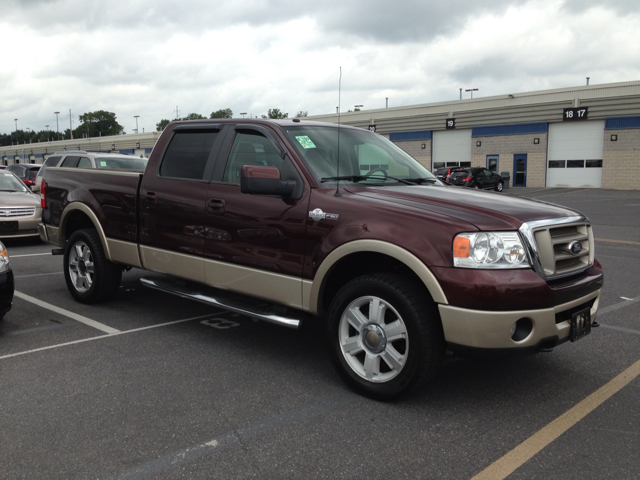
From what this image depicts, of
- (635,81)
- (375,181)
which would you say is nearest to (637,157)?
(635,81)

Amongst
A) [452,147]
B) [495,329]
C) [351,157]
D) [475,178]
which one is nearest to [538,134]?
[452,147]

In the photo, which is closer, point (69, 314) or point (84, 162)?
point (69, 314)

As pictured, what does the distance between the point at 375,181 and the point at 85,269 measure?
3639 mm

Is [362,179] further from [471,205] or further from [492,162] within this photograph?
[492,162]

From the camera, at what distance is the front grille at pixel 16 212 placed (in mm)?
10898

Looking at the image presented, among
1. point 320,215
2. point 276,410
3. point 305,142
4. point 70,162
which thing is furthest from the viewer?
point 70,162

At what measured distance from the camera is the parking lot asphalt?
2.95 meters

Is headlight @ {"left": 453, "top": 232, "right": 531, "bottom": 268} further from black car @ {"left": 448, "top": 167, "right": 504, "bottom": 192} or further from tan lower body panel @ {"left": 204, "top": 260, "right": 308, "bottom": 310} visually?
black car @ {"left": 448, "top": 167, "right": 504, "bottom": 192}

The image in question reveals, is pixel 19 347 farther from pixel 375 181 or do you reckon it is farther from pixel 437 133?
pixel 437 133

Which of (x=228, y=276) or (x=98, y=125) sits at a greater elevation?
(x=98, y=125)

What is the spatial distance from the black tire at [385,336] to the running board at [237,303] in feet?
1.40

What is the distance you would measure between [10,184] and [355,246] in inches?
431

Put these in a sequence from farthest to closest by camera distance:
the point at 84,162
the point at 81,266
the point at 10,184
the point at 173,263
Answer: the point at 84,162
the point at 10,184
the point at 81,266
the point at 173,263

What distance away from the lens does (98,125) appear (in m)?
144
